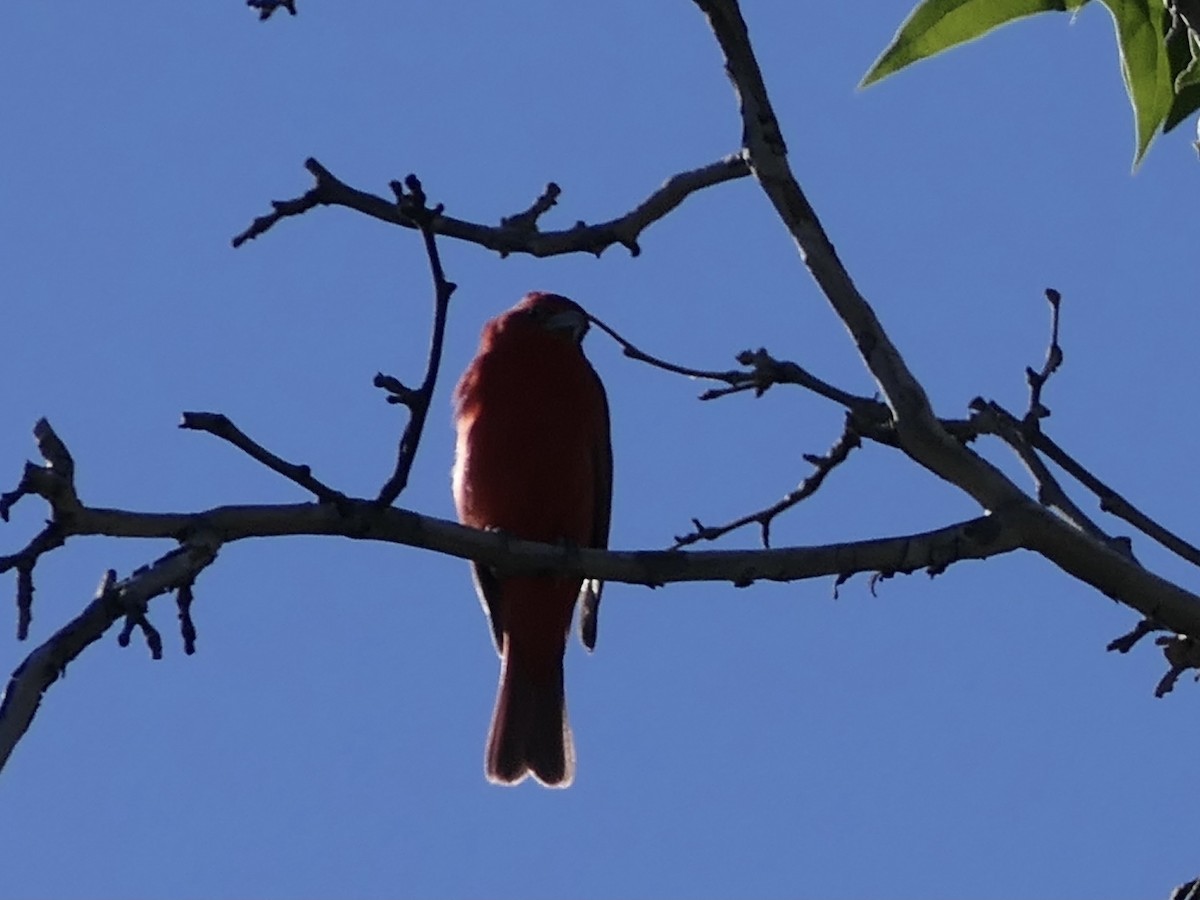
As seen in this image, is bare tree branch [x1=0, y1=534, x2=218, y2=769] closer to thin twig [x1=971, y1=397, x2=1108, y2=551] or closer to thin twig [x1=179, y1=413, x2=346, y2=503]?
thin twig [x1=179, y1=413, x2=346, y2=503]

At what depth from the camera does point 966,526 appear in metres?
3.78

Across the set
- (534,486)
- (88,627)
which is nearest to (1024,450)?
(88,627)

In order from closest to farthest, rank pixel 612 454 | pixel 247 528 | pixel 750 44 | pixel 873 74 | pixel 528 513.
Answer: pixel 247 528 → pixel 873 74 → pixel 750 44 → pixel 528 513 → pixel 612 454

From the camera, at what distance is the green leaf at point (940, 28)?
3598 millimetres

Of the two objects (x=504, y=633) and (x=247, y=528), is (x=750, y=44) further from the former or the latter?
(x=504, y=633)

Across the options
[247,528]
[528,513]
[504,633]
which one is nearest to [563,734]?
Result: [504,633]

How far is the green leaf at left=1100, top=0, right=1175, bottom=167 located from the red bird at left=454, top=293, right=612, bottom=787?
10.1 ft

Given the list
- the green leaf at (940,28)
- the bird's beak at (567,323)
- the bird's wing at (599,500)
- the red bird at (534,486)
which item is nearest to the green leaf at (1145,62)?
the green leaf at (940,28)

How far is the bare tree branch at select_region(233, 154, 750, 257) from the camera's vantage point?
3.59 meters

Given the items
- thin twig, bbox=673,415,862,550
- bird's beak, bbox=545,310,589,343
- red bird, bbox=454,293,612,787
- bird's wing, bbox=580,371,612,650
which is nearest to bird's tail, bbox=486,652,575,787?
red bird, bbox=454,293,612,787

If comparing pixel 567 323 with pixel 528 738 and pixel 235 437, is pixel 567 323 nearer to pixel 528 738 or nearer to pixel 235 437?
pixel 528 738

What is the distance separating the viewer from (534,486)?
6.39 m

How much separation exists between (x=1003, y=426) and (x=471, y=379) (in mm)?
3016

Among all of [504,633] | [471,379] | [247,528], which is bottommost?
[247,528]
